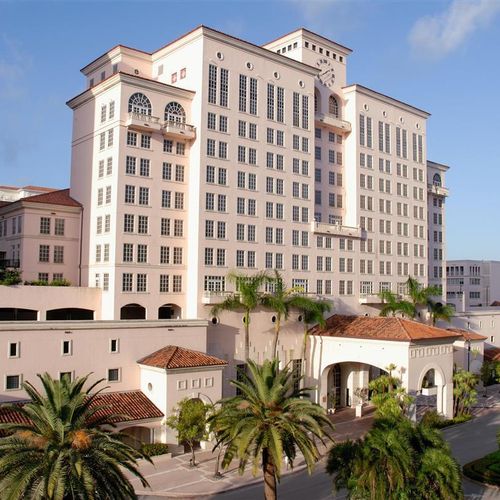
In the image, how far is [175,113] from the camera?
51156 millimetres

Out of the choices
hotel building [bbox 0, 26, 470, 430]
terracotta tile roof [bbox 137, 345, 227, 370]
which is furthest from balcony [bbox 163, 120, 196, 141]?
terracotta tile roof [bbox 137, 345, 227, 370]

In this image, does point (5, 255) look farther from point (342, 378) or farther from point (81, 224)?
point (342, 378)

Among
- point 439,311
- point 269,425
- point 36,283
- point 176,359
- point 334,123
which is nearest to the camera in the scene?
point 269,425

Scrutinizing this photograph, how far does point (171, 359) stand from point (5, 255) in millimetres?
19638

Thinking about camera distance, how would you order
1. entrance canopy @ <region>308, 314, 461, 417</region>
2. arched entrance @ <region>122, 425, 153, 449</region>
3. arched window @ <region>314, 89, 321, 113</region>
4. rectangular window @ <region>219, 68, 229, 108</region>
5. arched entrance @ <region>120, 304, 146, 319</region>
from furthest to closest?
arched window @ <region>314, 89, 321, 113</region>, rectangular window @ <region>219, 68, 229, 108</region>, arched entrance @ <region>120, 304, 146, 319</region>, entrance canopy @ <region>308, 314, 461, 417</region>, arched entrance @ <region>122, 425, 153, 449</region>

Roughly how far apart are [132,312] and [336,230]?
22033mm

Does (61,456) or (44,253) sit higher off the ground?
(44,253)

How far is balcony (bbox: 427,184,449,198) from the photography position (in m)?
78.7

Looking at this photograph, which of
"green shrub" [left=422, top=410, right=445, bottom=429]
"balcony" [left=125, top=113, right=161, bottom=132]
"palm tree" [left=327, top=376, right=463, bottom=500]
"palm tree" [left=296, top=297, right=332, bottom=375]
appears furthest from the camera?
"palm tree" [left=296, top=297, right=332, bottom=375]

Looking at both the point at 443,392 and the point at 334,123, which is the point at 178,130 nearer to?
the point at 334,123

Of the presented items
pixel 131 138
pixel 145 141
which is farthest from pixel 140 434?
pixel 145 141

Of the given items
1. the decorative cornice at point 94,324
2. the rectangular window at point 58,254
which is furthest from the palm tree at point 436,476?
the rectangular window at point 58,254

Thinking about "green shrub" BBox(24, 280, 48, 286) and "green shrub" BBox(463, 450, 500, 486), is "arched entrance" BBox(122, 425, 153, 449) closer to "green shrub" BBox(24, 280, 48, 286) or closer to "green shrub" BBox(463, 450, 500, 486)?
"green shrub" BBox(24, 280, 48, 286)

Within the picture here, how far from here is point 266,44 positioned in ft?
219
